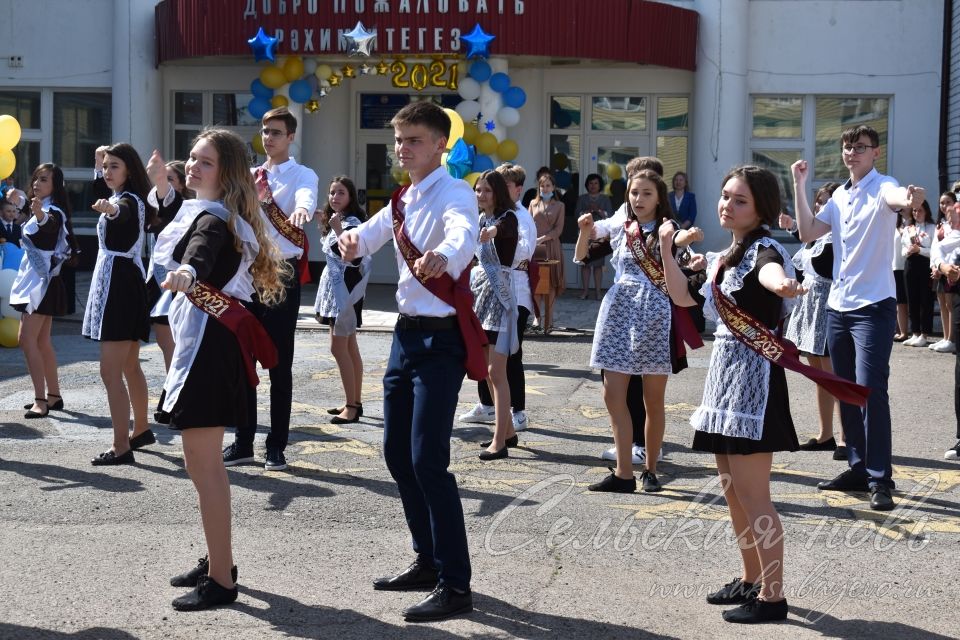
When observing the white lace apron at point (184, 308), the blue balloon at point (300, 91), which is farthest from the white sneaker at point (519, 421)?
the blue balloon at point (300, 91)

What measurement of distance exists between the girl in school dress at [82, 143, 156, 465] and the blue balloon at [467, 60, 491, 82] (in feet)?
32.6

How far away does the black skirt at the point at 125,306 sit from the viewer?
7383 mm

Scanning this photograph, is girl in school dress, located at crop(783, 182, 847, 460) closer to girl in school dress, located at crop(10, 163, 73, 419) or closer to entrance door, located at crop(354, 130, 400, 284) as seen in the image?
girl in school dress, located at crop(10, 163, 73, 419)

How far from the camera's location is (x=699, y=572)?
5336 millimetres

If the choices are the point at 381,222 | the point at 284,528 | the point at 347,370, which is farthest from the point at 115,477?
the point at 381,222

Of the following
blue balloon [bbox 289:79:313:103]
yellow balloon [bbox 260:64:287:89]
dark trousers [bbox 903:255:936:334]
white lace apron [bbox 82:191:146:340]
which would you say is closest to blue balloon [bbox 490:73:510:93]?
blue balloon [bbox 289:79:313:103]

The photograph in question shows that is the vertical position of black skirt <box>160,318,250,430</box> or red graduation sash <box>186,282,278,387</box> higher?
red graduation sash <box>186,282,278,387</box>

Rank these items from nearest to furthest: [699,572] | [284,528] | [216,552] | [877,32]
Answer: [216,552] < [699,572] < [284,528] < [877,32]

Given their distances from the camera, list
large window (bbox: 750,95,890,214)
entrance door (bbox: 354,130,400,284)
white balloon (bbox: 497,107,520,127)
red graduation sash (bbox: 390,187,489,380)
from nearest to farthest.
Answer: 1. red graduation sash (bbox: 390,187,489,380)
2. white balloon (bbox: 497,107,520,127)
3. large window (bbox: 750,95,890,214)
4. entrance door (bbox: 354,130,400,284)

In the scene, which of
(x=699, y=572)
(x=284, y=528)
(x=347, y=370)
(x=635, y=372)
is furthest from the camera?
(x=347, y=370)

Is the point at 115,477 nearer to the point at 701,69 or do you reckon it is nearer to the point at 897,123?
the point at 701,69

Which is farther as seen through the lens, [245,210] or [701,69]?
[701,69]

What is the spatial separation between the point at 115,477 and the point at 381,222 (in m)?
2.85

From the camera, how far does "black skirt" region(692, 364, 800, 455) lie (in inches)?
187
